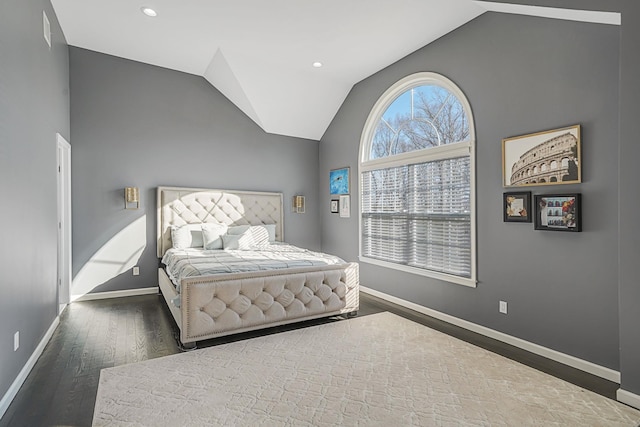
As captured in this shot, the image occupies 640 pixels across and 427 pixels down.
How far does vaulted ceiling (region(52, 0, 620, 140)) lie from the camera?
3.43 meters

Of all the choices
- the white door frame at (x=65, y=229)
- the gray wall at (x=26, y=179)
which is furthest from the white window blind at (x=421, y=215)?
the white door frame at (x=65, y=229)

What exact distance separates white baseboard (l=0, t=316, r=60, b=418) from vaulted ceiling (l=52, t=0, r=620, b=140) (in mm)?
3374

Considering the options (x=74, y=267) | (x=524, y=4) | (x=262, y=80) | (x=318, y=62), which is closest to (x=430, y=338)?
(x=524, y=4)

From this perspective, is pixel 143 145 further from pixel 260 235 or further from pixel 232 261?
pixel 232 261

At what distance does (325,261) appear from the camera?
3.94m

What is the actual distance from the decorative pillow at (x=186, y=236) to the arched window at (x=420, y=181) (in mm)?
2469

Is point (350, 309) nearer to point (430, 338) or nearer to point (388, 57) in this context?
point (430, 338)

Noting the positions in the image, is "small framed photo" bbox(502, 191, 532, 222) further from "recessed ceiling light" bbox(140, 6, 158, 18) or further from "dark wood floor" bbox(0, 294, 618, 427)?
"recessed ceiling light" bbox(140, 6, 158, 18)

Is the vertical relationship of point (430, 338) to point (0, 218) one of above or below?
below

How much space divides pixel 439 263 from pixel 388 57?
2.78m

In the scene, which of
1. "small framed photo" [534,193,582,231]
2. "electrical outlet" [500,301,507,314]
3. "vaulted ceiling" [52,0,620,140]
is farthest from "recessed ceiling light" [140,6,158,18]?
"electrical outlet" [500,301,507,314]

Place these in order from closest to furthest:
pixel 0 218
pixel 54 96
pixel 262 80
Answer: pixel 0 218 < pixel 54 96 < pixel 262 80

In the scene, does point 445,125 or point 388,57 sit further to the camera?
point 388,57

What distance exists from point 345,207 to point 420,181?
1.67 meters
